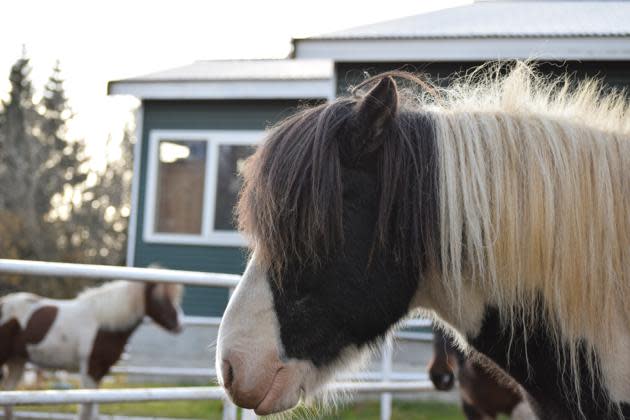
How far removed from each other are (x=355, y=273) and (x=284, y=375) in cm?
31

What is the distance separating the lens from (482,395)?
491 centimetres

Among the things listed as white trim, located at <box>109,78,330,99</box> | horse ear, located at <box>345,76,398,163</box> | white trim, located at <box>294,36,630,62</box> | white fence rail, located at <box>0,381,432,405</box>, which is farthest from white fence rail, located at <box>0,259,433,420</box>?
white trim, located at <box>109,78,330,99</box>

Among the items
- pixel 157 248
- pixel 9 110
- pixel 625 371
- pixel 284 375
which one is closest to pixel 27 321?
pixel 157 248

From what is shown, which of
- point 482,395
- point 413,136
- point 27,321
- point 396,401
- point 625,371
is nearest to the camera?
point 625,371

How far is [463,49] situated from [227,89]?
4.29m

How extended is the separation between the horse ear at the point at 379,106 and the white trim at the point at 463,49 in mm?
5544

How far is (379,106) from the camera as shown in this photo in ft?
6.10

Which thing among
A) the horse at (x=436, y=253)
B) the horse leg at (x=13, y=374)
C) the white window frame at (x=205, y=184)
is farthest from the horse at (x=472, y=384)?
the white window frame at (x=205, y=184)

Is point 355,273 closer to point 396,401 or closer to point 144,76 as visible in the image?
point 396,401

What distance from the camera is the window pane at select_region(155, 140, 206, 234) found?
11.6 meters

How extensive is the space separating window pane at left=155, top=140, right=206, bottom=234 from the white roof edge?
2.60 feet

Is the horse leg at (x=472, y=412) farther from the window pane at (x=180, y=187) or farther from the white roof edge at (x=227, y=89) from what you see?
the window pane at (x=180, y=187)

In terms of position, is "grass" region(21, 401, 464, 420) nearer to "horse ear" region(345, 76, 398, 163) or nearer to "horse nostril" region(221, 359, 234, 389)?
"horse nostril" region(221, 359, 234, 389)

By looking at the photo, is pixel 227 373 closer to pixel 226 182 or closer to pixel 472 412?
pixel 472 412
